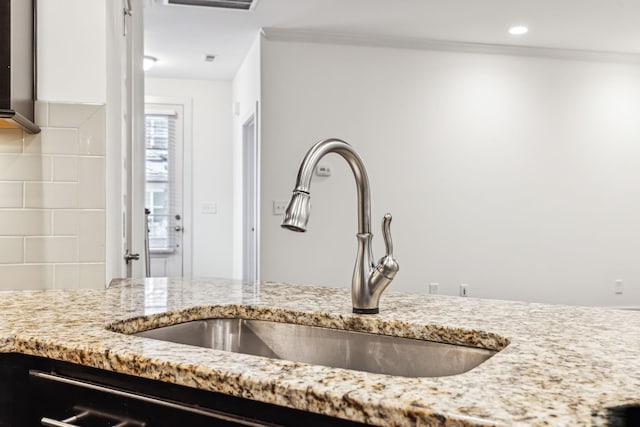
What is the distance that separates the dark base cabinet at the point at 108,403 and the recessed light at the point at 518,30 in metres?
4.44

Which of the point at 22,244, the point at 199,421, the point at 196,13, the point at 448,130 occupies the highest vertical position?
the point at 196,13

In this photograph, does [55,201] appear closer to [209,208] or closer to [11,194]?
[11,194]

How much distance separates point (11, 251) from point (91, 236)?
216mm

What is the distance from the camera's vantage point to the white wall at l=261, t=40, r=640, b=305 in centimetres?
472

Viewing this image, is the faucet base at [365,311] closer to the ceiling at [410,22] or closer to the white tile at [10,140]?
the white tile at [10,140]

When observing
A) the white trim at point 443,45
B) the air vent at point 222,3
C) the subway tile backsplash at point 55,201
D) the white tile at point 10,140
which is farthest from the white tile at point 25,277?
the white trim at point 443,45

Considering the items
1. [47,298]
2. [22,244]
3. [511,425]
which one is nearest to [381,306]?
[511,425]

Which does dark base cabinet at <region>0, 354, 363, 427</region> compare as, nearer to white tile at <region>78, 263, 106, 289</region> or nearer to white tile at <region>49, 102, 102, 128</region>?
white tile at <region>78, 263, 106, 289</region>

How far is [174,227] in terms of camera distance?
6.38 meters

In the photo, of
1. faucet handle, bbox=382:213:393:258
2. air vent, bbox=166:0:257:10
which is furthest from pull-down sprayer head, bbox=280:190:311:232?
air vent, bbox=166:0:257:10

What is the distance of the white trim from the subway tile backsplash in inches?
125

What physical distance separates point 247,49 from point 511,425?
16.3 ft

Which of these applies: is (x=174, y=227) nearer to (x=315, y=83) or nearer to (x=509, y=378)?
(x=315, y=83)

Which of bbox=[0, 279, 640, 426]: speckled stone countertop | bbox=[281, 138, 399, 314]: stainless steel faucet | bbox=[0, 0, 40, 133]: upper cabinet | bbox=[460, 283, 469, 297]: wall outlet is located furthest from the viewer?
bbox=[460, 283, 469, 297]: wall outlet
